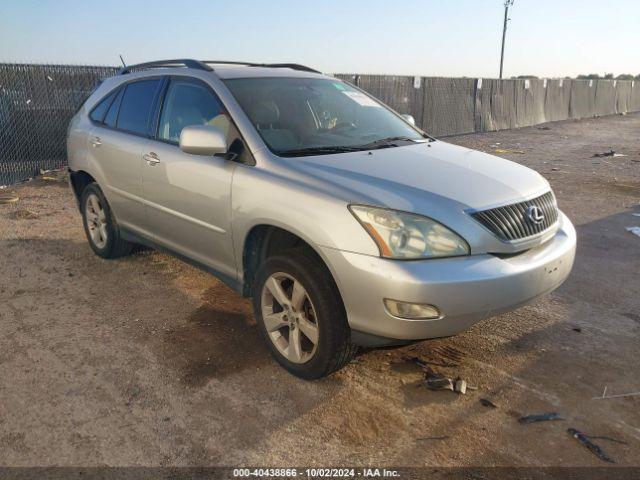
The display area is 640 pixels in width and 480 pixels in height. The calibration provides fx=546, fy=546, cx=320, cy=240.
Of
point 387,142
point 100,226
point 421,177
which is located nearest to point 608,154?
point 387,142

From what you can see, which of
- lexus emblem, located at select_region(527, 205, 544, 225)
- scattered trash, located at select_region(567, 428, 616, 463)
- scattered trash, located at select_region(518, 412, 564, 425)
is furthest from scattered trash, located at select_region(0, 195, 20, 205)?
scattered trash, located at select_region(567, 428, 616, 463)

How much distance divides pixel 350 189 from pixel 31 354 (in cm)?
232

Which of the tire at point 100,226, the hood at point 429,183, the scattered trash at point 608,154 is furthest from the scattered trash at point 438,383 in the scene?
the scattered trash at point 608,154

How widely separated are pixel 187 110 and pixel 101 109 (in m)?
1.52

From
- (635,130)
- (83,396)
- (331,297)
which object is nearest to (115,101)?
(83,396)

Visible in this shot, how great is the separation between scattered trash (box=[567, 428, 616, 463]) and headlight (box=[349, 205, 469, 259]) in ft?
3.41

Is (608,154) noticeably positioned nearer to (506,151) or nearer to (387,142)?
(506,151)

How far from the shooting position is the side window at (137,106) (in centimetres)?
430

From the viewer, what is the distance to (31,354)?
3480 millimetres

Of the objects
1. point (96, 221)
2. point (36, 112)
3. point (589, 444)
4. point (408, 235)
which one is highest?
point (36, 112)

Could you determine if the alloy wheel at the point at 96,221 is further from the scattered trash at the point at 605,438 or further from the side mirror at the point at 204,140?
the scattered trash at the point at 605,438

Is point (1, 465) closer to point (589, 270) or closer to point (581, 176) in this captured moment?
point (589, 270)

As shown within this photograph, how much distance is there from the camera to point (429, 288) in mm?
2586

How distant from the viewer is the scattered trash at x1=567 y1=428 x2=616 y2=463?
99.6 inches
